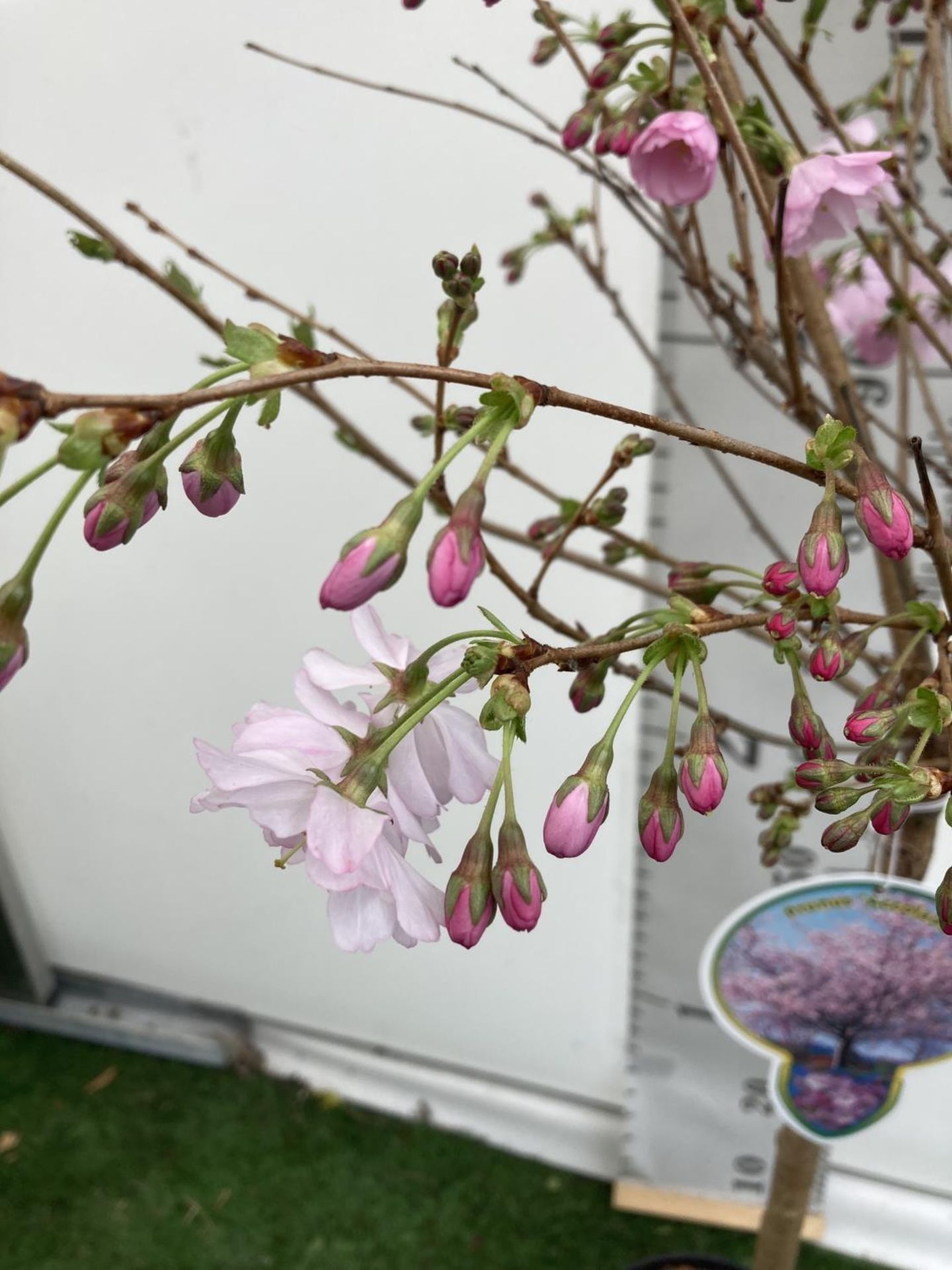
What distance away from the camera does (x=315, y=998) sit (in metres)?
1.40

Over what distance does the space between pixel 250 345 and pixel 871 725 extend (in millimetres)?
228

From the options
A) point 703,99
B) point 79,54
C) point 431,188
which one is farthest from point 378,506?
point 703,99

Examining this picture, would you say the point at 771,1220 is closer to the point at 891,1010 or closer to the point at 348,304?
the point at 891,1010

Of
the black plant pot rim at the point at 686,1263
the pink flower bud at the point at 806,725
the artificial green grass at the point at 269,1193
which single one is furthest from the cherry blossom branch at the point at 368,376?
the artificial green grass at the point at 269,1193

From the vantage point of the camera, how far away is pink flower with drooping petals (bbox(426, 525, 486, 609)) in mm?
281

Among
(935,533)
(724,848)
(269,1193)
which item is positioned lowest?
(269,1193)

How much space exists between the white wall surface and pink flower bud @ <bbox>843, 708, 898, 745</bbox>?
0.58 m

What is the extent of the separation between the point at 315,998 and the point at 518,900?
1.16 m

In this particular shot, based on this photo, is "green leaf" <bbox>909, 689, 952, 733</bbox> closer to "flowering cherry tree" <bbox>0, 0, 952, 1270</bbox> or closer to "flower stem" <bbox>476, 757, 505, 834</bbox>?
"flowering cherry tree" <bbox>0, 0, 952, 1270</bbox>

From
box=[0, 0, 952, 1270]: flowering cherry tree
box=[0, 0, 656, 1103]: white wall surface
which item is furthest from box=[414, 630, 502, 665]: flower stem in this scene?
box=[0, 0, 656, 1103]: white wall surface

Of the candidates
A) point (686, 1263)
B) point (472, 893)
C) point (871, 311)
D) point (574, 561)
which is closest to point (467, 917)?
point (472, 893)

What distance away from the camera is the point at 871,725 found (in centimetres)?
34

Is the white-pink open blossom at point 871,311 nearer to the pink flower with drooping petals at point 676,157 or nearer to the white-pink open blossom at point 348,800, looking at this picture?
the pink flower with drooping petals at point 676,157

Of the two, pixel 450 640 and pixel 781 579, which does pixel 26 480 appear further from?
pixel 781 579
